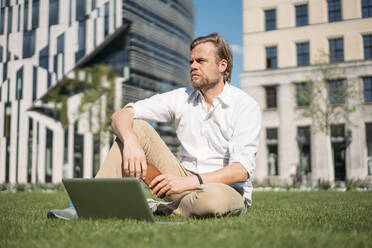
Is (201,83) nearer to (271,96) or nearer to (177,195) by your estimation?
(177,195)

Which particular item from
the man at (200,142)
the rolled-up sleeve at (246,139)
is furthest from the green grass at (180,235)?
the rolled-up sleeve at (246,139)

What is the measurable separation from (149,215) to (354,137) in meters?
31.0

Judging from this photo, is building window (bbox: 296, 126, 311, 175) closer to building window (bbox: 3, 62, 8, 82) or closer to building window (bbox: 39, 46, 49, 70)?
building window (bbox: 39, 46, 49, 70)

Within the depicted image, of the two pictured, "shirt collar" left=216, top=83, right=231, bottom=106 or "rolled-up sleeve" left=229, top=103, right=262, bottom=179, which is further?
"shirt collar" left=216, top=83, right=231, bottom=106

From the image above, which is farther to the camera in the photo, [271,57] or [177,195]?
[271,57]

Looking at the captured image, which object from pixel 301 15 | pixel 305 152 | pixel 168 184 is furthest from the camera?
pixel 301 15

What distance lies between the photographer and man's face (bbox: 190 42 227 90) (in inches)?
164

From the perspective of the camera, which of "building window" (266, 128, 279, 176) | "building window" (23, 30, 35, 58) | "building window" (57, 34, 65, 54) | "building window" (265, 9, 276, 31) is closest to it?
"building window" (266, 128, 279, 176)

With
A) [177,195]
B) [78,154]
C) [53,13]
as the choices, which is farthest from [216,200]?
[53,13]

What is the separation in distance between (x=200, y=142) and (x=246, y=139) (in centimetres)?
49

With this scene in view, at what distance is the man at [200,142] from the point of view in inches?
141

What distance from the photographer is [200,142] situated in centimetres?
416

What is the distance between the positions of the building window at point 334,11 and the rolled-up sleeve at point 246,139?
30.9m

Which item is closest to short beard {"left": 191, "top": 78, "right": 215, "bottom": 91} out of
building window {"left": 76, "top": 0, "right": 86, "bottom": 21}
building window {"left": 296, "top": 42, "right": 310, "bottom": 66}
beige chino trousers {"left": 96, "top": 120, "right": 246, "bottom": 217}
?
beige chino trousers {"left": 96, "top": 120, "right": 246, "bottom": 217}
